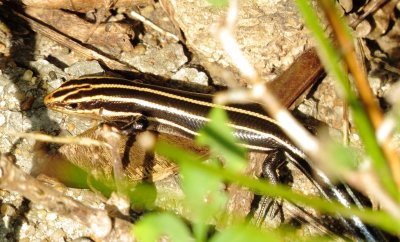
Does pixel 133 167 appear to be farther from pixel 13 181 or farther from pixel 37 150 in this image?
pixel 13 181

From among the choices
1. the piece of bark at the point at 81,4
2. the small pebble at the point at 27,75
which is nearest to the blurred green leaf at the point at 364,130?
the small pebble at the point at 27,75

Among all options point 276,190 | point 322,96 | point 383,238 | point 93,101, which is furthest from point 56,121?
point 276,190

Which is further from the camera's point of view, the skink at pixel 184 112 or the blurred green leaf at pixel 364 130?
the skink at pixel 184 112

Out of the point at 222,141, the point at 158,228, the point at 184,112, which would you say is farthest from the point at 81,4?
the point at 222,141

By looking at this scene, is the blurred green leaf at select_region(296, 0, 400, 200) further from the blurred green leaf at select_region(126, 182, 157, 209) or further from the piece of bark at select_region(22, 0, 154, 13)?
the piece of bark at select_region(22, 0, 154, 13)

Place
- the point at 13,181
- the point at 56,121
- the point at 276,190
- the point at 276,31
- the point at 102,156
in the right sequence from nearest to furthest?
1. the point at 276,190
2. the point at 13,181
3. the point at 102,156
4. the point at 56,121
5. the point at 276,31

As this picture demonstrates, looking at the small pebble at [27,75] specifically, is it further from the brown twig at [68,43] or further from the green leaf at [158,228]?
the green leaf at [158,228]
